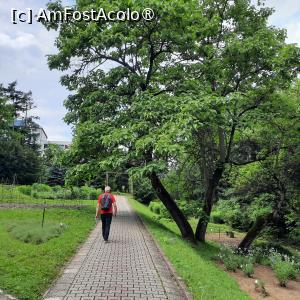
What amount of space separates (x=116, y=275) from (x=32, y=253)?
7.72ft

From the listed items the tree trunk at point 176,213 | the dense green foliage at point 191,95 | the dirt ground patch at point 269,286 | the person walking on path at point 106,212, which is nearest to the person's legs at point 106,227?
the person walking on path at point 106,212

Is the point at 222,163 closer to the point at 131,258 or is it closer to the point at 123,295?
the point at 131,258

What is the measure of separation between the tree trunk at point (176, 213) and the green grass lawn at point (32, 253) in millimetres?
3484

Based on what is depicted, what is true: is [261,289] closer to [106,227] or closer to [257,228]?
[106,227]

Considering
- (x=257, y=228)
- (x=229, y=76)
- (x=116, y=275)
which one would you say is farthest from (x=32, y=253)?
(x=257, y=228)

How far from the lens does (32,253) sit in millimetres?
8688

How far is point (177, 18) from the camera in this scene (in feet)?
49.8

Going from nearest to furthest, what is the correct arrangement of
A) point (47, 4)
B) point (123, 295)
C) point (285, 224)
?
1. point (123, 295)
2. point (47, 4)
3. point (285, 224)

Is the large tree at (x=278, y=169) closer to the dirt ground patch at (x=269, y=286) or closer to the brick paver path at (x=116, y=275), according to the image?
the dirt ground patch at (x=269, y=286)

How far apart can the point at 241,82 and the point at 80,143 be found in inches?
293

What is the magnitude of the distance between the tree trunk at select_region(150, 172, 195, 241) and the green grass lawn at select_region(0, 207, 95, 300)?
3484 millimetres

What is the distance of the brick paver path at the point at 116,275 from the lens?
6.30 meters

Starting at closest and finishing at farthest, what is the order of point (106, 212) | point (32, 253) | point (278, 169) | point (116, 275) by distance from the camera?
point (116, 275)
point (32, 253)
point (106, 212)
point (278, 169)

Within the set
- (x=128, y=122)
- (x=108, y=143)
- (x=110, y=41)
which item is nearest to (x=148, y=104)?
(x=128, y=122)
